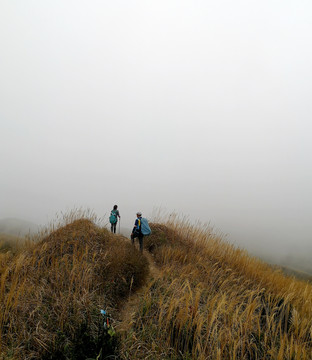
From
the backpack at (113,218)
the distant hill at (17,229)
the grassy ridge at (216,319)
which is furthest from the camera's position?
the backpack at (113,218)

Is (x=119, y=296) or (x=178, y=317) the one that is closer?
(x=178, y=317)

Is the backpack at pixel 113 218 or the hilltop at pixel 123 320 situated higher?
the hilltop at pixel 123 320

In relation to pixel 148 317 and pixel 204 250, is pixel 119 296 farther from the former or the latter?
pixel 204 250

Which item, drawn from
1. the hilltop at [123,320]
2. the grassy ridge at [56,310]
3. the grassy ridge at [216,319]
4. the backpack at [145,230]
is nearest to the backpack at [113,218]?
the backpack at [145,230]

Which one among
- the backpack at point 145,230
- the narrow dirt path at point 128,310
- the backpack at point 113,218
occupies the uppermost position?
the backpack at point 145,230

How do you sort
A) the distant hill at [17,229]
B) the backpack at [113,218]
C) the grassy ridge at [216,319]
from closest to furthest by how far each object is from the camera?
the grassy ridge at [216,319] → the distant hill at [17,229] → the backpack at [113,218]

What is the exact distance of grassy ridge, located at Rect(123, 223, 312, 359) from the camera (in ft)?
9.66

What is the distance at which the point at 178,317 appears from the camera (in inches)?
133

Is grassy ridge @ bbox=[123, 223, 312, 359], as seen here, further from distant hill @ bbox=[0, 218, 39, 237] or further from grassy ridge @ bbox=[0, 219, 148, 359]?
distant hill @ bbox=[0, 218, 39, 237]

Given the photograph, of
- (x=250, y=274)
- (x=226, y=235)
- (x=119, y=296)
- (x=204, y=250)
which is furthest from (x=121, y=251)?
(x=226, y=235)

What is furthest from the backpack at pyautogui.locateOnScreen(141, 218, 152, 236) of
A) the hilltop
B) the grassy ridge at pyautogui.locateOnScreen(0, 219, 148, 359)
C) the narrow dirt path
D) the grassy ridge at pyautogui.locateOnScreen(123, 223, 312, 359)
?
the grassy ridge at pyautogui.locateOnScreen(0, 219, 148, 359)

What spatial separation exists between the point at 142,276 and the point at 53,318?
3121 millimetres

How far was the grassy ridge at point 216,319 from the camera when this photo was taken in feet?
9.66

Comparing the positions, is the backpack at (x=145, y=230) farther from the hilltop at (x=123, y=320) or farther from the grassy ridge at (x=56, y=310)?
the grassy ridge at (x=56, y=310)
